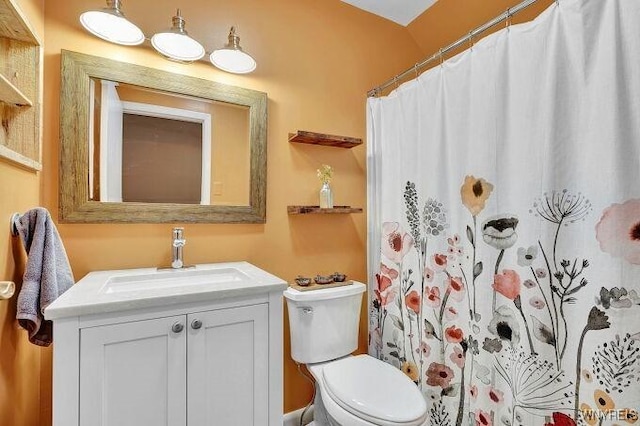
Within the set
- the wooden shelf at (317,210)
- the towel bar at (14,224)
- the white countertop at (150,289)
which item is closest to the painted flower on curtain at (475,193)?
the wooden shelf at (317,210)

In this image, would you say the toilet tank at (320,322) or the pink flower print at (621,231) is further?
the toilet tank at (320,322)

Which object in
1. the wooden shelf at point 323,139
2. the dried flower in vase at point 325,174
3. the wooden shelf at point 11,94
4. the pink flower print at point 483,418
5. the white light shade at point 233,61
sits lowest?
the pink flower print at point 483,418

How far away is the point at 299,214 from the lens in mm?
1786

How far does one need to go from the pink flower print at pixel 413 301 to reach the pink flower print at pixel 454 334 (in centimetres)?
19

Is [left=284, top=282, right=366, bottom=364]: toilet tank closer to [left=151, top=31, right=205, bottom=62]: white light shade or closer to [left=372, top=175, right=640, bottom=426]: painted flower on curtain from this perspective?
[left=372, top=175, right=640, bottom=426]: painted flower on curtain

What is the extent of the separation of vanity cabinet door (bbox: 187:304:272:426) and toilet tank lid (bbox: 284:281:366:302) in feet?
1.20

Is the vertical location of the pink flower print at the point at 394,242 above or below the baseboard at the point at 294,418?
above

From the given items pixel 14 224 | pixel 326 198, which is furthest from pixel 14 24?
pixel 326 198

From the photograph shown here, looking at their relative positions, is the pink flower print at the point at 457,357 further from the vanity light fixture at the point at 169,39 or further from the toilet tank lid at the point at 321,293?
the vanity light fixture at the point at 169,39

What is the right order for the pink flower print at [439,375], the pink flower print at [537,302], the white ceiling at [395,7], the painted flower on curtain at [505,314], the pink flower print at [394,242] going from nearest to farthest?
the painted flower on curtain at [505,314] → the pink flower print at [537,302] → the pink flower print at [439,375] → the pink flower print at [394,242] → the white ceiling at [395,7]

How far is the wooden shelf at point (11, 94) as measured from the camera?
89cm

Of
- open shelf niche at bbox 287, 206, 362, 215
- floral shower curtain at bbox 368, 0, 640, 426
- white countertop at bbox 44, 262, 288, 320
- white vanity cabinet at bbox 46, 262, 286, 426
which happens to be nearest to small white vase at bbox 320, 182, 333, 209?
open shelf niche at bbox 287, 206, 362, 215

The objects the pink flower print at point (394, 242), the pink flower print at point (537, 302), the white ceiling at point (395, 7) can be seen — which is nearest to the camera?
the pink flower print at point (537, 302)

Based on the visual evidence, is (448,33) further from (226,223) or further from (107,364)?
(107,364)
